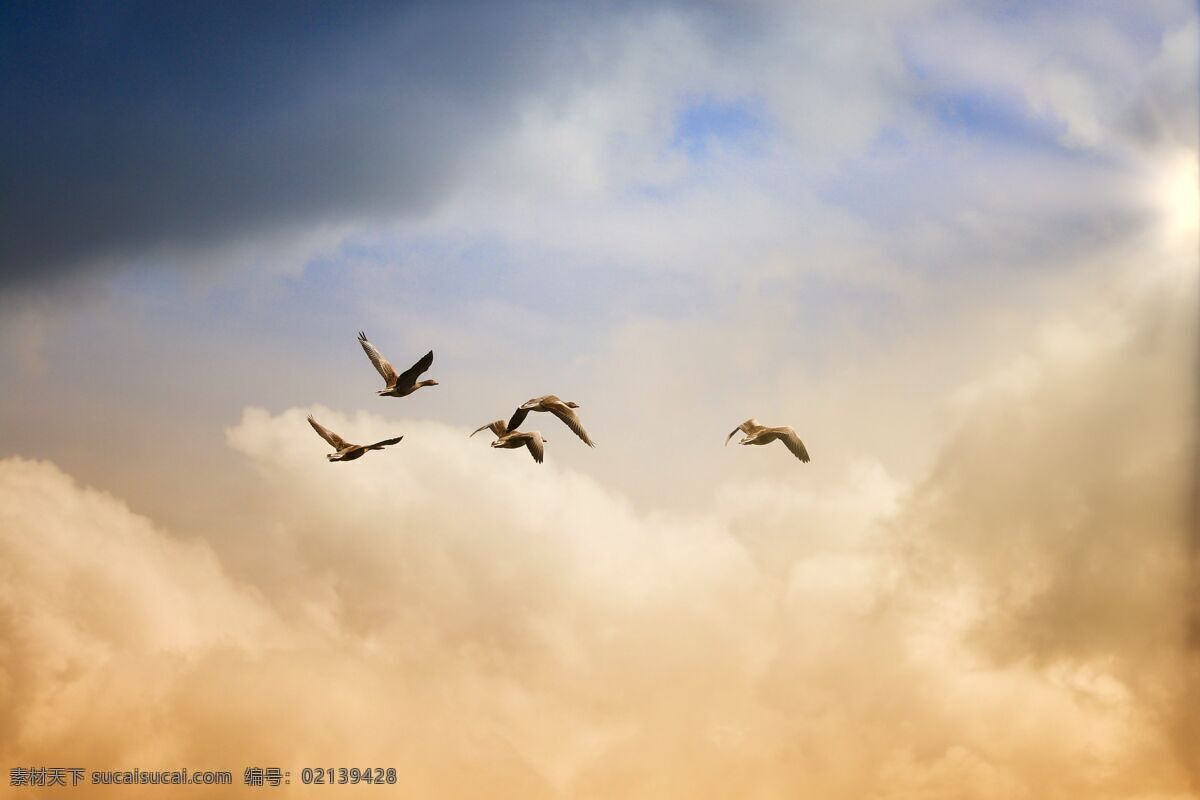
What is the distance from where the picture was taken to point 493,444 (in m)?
58.8

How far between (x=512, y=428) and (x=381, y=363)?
25.7 feet

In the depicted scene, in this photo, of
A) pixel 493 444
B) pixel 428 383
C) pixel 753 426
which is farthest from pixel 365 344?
pixel 753 426

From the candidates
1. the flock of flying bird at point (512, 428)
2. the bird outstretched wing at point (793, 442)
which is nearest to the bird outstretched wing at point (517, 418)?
the flock of flying bird at point (512, 428)

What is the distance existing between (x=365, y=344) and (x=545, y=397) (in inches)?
418

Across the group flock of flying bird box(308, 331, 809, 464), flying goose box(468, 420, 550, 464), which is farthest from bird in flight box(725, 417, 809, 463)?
flying goose box(468, 420, 550, 464)

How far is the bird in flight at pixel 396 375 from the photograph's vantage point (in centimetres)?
5706

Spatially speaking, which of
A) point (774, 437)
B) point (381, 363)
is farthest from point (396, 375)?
point (774, 437)

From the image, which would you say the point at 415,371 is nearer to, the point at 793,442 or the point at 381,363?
the point at 381,363

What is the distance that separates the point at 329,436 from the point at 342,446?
1.41 meters

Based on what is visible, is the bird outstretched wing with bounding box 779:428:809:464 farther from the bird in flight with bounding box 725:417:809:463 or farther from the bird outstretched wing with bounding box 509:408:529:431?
the bird outstretched wing with bounding box 509:408:529:431

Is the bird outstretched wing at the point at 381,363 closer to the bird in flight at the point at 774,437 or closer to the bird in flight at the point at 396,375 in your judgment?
the bird in flight at the point at 396,375

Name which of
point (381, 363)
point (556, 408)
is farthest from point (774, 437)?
point (381, 363)

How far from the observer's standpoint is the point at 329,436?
59656mm

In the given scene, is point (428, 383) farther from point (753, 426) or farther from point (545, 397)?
point (753, 426)
